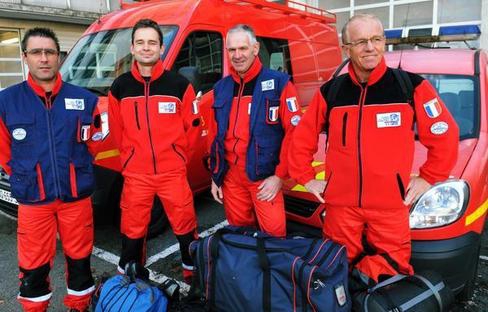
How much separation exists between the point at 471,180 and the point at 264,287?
139cm

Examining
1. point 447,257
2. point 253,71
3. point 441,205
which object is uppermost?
point 253,71

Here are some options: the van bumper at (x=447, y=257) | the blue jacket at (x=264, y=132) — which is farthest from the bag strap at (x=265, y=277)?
the van bumper at (x=447, y=257)

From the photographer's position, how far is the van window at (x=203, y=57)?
3.95 metres

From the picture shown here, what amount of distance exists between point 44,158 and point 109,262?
1392mm

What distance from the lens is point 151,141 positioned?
2.76m

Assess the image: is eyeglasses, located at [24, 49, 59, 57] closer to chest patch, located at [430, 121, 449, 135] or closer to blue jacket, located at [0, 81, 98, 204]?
blue jacket, located at [0, 81, 98, 204]

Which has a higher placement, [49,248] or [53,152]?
[53,152]

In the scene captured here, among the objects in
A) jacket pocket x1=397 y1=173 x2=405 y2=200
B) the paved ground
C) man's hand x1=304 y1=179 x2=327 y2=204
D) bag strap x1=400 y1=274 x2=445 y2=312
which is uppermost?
jacket pocket x1=397 y1=173 x2=405 y2=200

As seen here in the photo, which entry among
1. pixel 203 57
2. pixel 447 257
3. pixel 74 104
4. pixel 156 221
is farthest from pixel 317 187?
pixel 203 57

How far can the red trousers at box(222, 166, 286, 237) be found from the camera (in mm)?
2652

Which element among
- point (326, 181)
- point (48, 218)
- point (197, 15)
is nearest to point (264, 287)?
point (326, 181)

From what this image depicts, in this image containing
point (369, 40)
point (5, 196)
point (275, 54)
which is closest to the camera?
point (369, 40)

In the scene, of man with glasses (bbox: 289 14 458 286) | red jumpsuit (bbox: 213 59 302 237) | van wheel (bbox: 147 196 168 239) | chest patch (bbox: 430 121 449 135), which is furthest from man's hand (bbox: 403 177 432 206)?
van wheel (bbox: 147 196 168 239)

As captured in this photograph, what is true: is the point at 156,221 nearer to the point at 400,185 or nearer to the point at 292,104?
the point at 292,104
